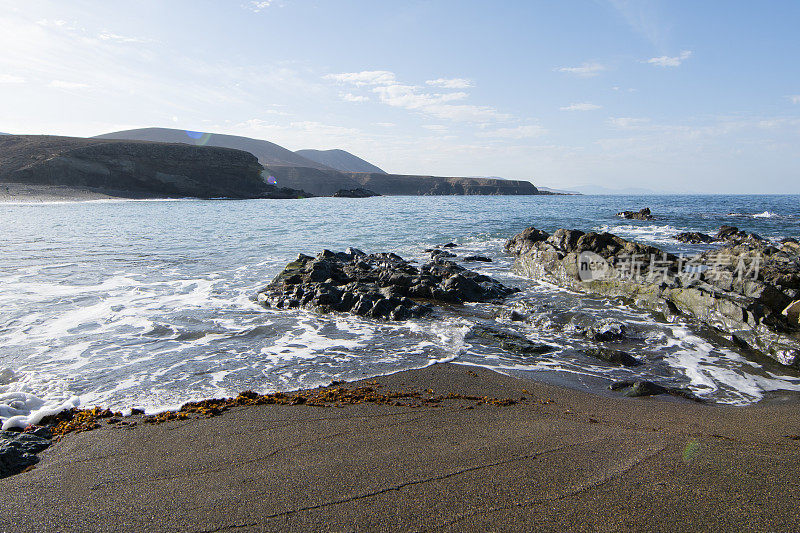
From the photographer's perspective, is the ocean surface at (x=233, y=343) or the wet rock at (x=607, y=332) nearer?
the ocean surface at (x=233, y=343)

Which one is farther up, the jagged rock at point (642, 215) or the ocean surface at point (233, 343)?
the jagged rock at point (642, 215)

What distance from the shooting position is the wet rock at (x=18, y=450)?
409cm

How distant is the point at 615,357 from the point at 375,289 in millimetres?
6468

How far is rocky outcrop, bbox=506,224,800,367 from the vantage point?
8.70 metres

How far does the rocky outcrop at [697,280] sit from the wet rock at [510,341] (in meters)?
3.90

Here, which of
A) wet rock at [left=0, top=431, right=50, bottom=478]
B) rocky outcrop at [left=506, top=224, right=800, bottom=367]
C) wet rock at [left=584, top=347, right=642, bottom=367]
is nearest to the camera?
wet rock at [left=0, top=431, right=50, bottom=478]

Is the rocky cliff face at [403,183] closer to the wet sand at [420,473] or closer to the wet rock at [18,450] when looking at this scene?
the wet rock at [18,450]

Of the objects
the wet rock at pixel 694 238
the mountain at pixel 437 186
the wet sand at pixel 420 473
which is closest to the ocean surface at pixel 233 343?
the wet sand at pixel 420 473

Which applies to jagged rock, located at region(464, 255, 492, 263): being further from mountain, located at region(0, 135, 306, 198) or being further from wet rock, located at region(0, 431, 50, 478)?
mountain, located at region(0, 135, 306, 198)

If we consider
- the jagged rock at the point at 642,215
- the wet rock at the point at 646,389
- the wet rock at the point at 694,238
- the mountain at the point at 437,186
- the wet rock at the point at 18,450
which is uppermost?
the mountain at the point at 437,186

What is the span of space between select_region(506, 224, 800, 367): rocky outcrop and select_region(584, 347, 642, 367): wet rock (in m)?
2.53

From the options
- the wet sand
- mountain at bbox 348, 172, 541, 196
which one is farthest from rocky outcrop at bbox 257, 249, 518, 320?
mountain at bbox 348, 172, 541, 196

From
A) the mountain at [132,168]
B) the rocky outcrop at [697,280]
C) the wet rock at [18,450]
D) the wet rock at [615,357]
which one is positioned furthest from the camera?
the mountain at [132,168]

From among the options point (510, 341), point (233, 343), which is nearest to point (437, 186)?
point (510, 341)
